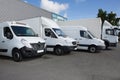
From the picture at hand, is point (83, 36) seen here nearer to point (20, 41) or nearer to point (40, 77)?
point (20, 41)

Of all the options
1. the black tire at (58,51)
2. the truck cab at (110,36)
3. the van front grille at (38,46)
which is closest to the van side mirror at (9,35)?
the van front grille at (38,46)

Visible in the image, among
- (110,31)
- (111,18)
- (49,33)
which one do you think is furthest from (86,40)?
(111,18)

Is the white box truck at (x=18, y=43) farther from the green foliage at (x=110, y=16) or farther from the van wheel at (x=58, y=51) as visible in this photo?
the green foliage at (x=110, y=16)

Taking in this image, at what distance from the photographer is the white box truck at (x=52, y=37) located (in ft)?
36.4

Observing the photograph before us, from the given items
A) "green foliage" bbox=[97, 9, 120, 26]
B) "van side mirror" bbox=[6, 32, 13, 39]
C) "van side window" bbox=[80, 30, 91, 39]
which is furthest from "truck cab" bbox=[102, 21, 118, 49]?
"green foliage" bbox=[97, 9, 120, 26]

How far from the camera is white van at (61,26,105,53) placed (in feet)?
42.6

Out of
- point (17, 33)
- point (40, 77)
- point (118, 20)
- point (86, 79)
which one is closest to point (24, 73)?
point (40, 77)

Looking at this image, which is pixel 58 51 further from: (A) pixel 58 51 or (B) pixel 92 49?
(B) pixel 92 49

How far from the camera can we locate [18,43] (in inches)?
332

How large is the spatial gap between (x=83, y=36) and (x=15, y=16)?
30.5 ft

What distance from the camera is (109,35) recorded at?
50.8ft

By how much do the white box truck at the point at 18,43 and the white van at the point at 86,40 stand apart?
5190 millimetres

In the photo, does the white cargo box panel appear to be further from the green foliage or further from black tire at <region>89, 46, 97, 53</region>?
the green foliage

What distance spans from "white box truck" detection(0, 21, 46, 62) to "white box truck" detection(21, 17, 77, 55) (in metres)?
1.96
